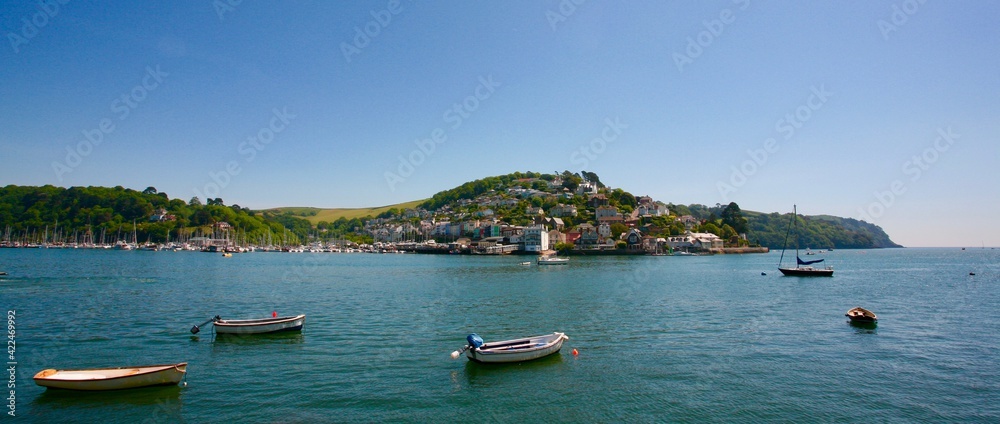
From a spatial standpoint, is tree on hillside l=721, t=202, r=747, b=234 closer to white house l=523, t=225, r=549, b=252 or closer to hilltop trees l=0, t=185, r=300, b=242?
white house l=523, t=225, r=549, b=252

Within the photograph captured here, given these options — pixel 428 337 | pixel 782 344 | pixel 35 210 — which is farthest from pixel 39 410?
pixel 35 210

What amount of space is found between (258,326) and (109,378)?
7.69 m

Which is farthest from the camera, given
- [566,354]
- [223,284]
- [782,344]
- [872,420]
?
[223,284]

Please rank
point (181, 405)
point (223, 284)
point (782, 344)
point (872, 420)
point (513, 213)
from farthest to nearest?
point (513, 213)
point (223, 284)
point (782, 344)
point (181, 405)
point (872, 420)

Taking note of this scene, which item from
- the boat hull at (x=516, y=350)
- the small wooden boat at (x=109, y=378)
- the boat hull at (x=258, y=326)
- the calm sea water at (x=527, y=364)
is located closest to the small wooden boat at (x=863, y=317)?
the calm sea water at (x=527, y=364)

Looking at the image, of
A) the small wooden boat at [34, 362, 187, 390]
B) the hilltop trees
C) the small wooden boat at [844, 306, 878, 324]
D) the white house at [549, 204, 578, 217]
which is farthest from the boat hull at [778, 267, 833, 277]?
the hilltop trees

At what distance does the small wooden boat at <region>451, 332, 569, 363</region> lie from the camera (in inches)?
652

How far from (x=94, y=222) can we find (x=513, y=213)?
127 metres

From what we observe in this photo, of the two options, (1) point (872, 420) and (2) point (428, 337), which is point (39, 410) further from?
(1) point (872, 420)

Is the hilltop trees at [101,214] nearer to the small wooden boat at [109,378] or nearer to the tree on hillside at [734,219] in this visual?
the tree on hillside at [734,219]

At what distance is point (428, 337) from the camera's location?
20.8 metres

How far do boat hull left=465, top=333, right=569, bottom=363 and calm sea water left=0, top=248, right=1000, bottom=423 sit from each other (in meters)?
0.37

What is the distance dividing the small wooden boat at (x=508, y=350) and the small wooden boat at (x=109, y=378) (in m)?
8.18

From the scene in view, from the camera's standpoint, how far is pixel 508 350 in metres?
16.8
